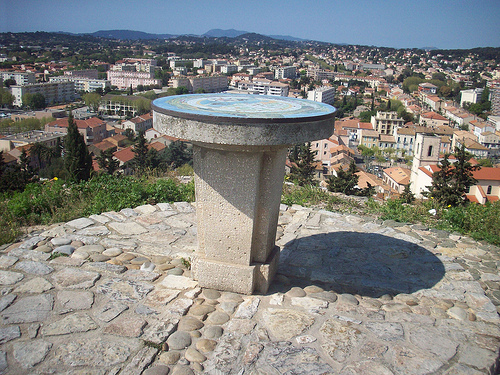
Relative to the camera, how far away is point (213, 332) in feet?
8.97

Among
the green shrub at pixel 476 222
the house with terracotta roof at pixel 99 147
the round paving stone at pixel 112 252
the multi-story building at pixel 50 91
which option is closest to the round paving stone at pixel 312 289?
the round paving stone at pixel 112 252

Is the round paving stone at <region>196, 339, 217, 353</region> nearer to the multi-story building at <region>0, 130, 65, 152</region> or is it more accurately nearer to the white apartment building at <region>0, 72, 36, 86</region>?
the multi-story building at <region>0, 130, 65, 152</region>

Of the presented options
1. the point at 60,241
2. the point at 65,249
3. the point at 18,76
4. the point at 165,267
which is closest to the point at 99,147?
the point at 60,241

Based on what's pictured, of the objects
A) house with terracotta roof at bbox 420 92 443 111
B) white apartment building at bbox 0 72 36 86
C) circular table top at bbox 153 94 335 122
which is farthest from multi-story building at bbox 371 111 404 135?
white apartment building at bbox 0 72 36 86

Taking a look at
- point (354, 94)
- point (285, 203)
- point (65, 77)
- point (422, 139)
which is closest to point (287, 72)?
point (354, 94)

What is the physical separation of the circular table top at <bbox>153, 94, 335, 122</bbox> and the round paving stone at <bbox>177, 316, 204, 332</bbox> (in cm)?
139

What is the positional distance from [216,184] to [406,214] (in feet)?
11.7

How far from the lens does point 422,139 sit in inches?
1165

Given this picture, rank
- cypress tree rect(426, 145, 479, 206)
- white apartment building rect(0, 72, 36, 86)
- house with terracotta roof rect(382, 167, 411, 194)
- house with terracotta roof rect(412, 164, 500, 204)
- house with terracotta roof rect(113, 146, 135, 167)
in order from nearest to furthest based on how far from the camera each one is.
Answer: cypress tree rect(426, 145, 479, 206)
house with terracotta roof rect(412, 164, 500, 204)
house with terracotta roof rect(113, 146, 135, 167)
house with terracotta roof rect(382, 167, 411, 194)
white apartment building rect(0, 72, 36, 86)

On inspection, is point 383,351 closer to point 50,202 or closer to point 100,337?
point 100,337

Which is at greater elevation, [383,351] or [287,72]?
[287,72]

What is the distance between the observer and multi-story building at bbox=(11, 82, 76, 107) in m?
71.5

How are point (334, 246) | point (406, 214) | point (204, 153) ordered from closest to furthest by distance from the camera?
point (204, 153) < point (334, 246) < point (406, 214)

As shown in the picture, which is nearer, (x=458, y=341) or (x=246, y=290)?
(x=458, y=341)
